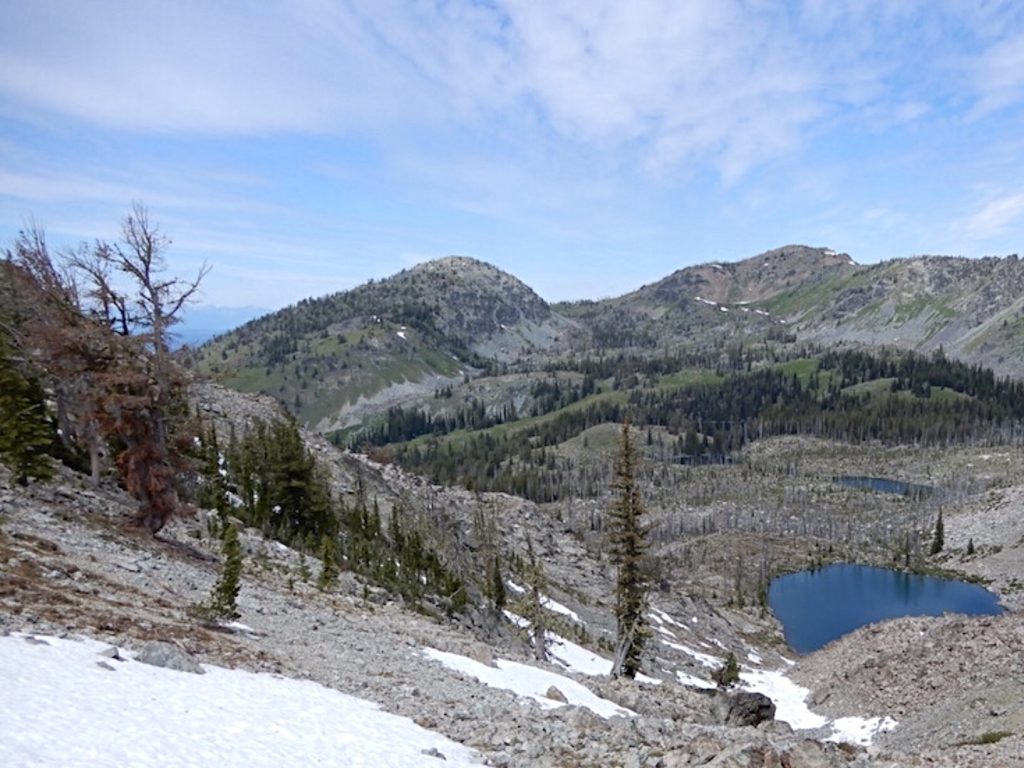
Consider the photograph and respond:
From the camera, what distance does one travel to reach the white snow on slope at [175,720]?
10.7 meters

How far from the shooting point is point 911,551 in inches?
6048

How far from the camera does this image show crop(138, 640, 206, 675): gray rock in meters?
15.2

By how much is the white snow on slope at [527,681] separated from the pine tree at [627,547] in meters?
8.85

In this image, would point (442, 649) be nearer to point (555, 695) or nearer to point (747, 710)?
point (555, 695)

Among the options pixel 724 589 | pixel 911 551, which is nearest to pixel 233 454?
pixel 724 589

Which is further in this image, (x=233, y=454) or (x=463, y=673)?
(x=233, y=454)

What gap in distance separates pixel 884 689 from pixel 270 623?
36.1 metres

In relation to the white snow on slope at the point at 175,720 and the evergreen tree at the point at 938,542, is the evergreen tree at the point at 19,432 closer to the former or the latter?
the white snow on slope at the point at 175,720

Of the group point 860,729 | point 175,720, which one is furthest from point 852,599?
point 175,720

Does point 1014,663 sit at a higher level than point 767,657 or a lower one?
higher

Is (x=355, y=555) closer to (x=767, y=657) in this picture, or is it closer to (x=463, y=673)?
(x=463, y=673)

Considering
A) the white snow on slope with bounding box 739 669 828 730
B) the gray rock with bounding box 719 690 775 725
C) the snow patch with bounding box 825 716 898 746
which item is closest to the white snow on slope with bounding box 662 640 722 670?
the white snow on slope with bounding box 739 669 828 730

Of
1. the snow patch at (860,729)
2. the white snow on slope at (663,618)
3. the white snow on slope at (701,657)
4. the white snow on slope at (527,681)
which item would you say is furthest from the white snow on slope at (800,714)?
the white snow on slope at (527,681)

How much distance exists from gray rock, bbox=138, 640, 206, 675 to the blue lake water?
327ft
